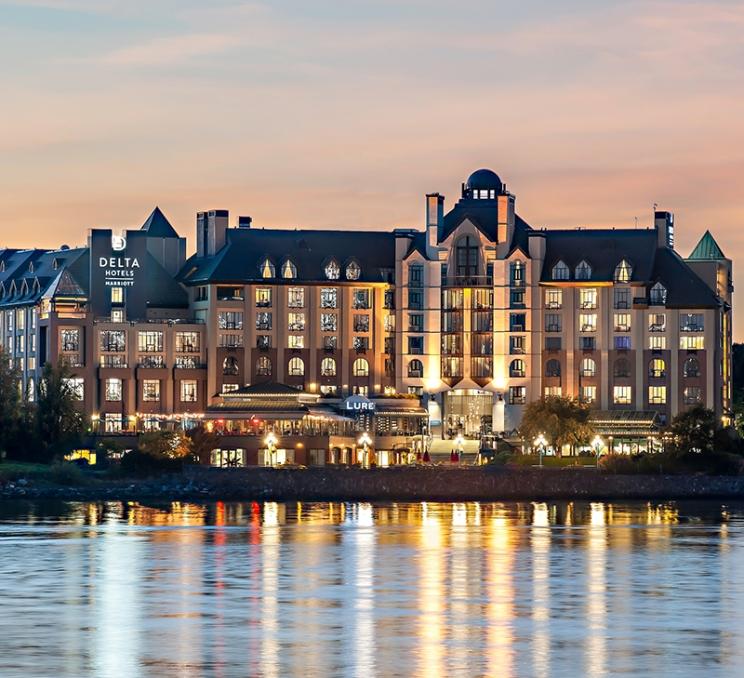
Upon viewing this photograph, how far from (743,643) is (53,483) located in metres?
116

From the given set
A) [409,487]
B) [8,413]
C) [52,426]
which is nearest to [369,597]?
[409,487]

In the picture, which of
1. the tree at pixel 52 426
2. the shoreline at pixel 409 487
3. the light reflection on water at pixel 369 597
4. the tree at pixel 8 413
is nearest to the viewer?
the light reflection on water at pixel 369 597

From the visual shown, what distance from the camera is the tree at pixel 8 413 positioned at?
195000mm

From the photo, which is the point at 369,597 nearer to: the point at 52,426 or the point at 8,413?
the point at 8,413

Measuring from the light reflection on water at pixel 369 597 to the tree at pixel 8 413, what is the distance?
45958mm

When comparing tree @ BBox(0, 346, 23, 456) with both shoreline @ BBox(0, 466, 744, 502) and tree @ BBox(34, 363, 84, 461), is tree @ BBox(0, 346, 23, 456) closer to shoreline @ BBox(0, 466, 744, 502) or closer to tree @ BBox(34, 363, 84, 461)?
tree @ BBox(34, 363, 84, 461)

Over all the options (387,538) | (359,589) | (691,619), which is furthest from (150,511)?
(691,619)

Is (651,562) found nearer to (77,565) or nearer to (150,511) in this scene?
(77,565)

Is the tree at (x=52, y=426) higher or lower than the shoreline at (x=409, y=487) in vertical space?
higher

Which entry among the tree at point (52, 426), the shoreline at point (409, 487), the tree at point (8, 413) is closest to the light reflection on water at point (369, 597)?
the shoreline at point (409, 487)

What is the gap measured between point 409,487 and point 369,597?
9089 centimetres

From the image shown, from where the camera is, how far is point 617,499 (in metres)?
180

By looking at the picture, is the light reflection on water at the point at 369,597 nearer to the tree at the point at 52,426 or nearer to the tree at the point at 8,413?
the tree at the point at 8,413

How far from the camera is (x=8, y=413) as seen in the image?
639 ft
